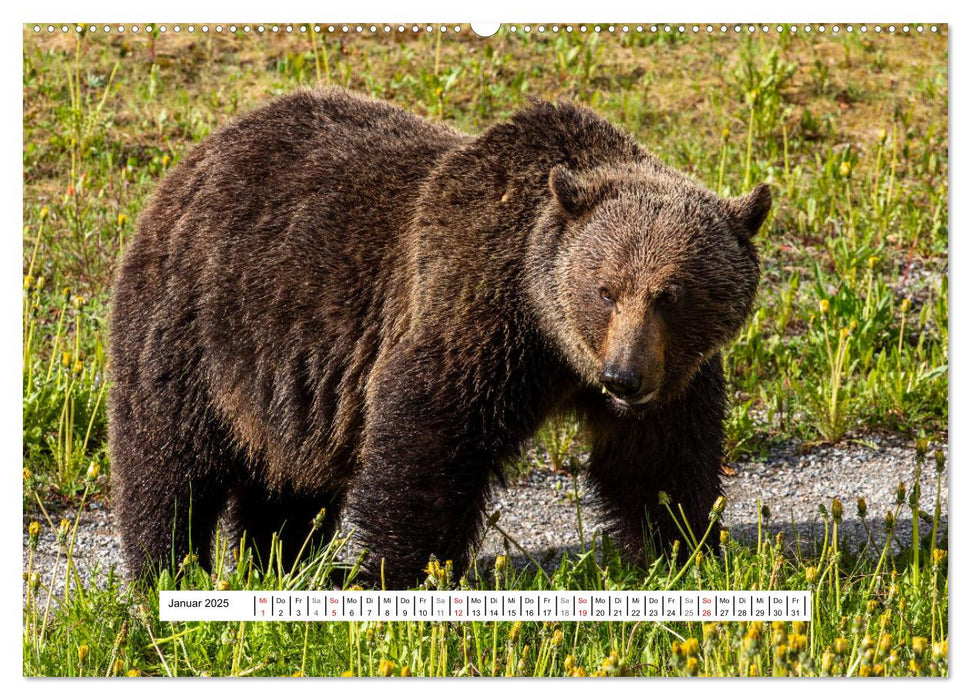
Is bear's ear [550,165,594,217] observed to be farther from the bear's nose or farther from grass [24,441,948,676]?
grass [24,441,948,676]

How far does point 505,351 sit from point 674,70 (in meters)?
3.40

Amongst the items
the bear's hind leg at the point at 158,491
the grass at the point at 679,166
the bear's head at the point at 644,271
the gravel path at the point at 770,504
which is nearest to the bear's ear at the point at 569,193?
the bear's head at the point at 644,271

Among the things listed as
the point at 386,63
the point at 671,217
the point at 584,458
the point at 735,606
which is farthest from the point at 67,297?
the point at 735,606

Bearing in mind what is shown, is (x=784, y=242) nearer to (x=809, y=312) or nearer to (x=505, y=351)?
(x=809, y=312)

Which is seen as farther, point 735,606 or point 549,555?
point 549,555

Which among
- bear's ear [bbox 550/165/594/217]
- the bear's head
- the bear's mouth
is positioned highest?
bear's ear [bbox 550/165/594/217]

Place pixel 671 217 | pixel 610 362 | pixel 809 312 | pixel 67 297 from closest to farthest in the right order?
pixel 610 362 → pixel 671 217 → pixel 67 297 → pixel 809 312

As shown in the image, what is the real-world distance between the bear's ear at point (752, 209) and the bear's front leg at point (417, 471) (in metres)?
1.40

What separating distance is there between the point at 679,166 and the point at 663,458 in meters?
3.83

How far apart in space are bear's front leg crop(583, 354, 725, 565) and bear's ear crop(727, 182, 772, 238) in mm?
664

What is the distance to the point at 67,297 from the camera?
26.6ft

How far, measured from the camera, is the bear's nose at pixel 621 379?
5.38 meters

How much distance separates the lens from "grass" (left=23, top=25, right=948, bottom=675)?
258 inches

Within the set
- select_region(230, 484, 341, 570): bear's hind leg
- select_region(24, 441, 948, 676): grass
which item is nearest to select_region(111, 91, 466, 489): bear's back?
select_region(230, 484, 341, 570): bear's hind leg
